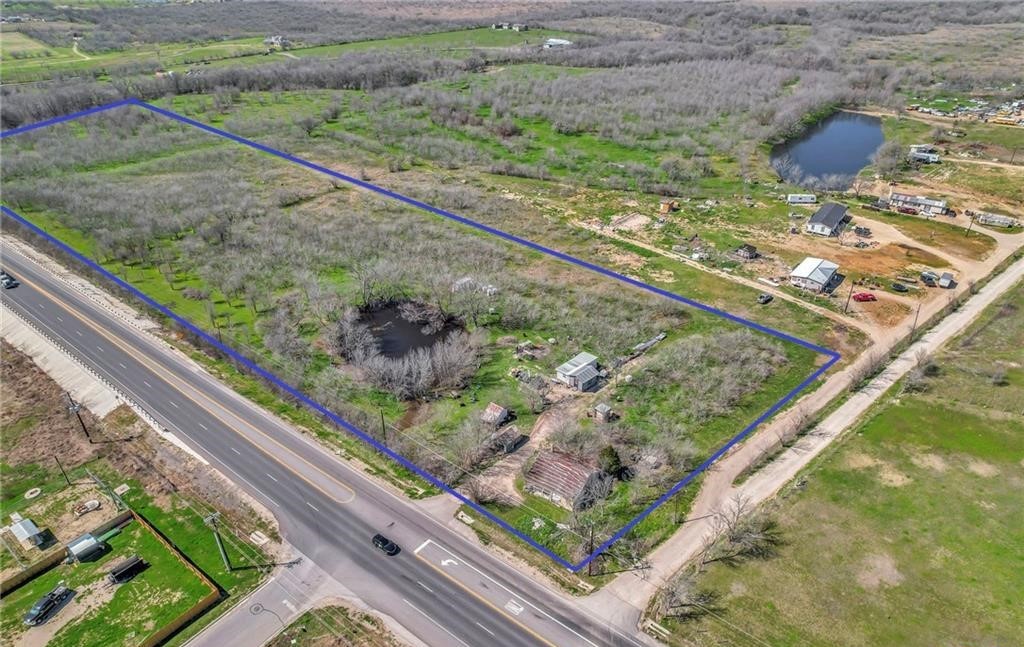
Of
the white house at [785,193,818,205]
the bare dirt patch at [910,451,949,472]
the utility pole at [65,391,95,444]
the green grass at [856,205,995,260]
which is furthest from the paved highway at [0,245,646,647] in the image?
the white house at [785,193,818,205]

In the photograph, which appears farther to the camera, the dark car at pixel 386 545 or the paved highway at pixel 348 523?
the dark car at pixel 386 545

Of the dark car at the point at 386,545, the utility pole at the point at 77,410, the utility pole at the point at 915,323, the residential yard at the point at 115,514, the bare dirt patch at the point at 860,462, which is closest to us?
the residential yard at the point at 115,514

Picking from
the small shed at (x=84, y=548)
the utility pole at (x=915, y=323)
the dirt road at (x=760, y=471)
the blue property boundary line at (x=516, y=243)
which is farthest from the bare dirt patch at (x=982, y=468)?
the small shed at (x=84, y=548)

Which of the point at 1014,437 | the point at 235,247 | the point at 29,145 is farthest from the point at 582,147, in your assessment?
the point at 29,145

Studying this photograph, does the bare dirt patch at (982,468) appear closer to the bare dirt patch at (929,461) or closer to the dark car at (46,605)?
the bare dirt patch at (929,461)

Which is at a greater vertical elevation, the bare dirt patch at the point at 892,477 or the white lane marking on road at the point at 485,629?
the bare dirt patch at the point at 892,477

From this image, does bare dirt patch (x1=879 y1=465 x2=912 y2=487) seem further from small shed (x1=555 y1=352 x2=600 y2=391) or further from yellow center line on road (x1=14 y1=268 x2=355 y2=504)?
yellow center line on road (x1=14 y1=268 x2=355 y2=504)
